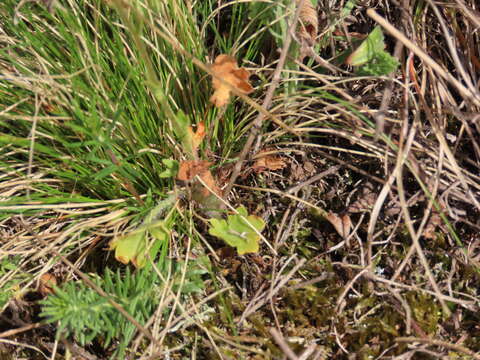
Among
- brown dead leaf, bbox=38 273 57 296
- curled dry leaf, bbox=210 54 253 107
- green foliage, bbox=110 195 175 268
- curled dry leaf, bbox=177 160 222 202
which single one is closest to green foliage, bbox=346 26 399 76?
curled dry leaf, bbox=210 54 253 107

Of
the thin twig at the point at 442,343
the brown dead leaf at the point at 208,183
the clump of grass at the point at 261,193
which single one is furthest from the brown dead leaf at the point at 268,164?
the thin twig at the point at 442,343

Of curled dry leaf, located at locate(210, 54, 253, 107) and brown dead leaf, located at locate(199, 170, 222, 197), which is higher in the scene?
curled dry leaf, located at locate(210, 54, 253, 107)

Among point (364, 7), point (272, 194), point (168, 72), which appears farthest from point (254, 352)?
point (364, 7)

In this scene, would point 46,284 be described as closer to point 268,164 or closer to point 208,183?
point 208,183

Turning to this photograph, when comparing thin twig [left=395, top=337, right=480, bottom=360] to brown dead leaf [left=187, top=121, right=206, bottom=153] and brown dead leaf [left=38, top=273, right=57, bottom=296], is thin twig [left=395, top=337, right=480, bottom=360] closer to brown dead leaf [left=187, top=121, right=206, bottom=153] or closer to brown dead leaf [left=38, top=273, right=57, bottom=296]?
brown dead leaf [left=187, top=121, right=206, bottom=153]

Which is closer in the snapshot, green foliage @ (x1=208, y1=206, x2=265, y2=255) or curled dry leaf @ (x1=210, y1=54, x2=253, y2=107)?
curled dry leaf @ (x1=210, y1=54, x2=253, y2=107)

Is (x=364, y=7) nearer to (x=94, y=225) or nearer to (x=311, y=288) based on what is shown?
(x=311, y=288)

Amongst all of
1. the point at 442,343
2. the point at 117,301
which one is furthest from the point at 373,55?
the point at 117,301
